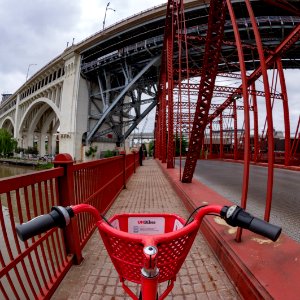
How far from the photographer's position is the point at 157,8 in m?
28.9

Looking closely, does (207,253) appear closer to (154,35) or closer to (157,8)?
(157,8)

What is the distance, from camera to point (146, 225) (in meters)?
1.99

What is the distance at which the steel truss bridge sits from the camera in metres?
11.8

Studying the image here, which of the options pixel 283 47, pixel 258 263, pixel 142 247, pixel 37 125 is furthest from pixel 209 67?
pixel 37 125

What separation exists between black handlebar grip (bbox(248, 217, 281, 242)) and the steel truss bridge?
493 cm

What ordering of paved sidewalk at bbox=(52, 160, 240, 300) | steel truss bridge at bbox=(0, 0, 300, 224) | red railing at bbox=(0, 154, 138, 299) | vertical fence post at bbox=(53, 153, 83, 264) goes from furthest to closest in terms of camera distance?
steel truss bridge at bbox=(0, 0, 300, 224)
vertical fence post at bbox=(53, 153, 83, 264)
paved sidewalk at bbox=(52, 160, 240, 300)
red railing at bbox=(0, 154, 138, 299)

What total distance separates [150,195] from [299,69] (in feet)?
96.6

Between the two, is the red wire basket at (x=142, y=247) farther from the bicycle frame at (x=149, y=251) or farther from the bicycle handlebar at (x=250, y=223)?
the bicycle handlebar at (x=250, y=223)

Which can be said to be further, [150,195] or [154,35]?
[154,35]

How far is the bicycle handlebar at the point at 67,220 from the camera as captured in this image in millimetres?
A: 1354

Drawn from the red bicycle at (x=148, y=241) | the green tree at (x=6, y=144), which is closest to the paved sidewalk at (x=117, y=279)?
the red bicycle at (x=148, y=241)

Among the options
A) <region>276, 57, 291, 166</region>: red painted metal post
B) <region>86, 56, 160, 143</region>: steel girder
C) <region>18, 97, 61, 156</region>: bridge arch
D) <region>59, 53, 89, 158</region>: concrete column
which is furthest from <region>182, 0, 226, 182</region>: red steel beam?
<region>18, 97, 61, 156</region>: bridge arch

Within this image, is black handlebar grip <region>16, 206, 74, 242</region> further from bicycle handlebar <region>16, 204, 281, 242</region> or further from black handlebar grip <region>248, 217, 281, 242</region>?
black handlebar grip <region>248, 217, 281, 242</region>

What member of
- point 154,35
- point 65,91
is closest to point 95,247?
point 154,35
